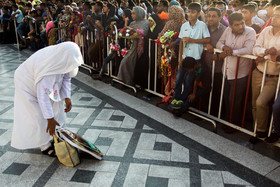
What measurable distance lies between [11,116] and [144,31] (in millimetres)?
3001

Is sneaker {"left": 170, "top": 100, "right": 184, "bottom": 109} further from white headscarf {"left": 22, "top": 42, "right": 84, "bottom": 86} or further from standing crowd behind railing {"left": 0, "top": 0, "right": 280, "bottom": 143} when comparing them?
white headscarf {"left": 22, "top": 42, "right": 84, "bottom": 86}

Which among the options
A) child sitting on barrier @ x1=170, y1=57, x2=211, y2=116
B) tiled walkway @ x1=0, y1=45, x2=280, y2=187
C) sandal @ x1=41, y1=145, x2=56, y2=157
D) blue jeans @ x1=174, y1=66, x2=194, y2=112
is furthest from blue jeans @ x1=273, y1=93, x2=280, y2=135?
sandal @ x1=41, y1=145, x2=56, y2=157

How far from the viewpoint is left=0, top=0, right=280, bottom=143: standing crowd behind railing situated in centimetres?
378

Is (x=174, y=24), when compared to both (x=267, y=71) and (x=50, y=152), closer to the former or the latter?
(x=267, y=71)

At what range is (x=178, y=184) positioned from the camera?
3.05m

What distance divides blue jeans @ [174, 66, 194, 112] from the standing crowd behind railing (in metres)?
0.02

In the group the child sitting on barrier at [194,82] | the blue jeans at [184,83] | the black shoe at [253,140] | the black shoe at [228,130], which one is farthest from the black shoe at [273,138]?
the blue jeans at [184,83]

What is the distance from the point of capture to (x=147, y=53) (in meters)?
5.75

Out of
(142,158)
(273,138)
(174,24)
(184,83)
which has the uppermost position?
(174,24)

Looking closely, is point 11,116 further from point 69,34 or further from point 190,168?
point 69,34

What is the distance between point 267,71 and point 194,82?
1120 mm

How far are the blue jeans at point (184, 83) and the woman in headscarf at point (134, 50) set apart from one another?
55.6 inches

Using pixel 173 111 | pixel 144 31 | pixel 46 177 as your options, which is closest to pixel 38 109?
pixel 46 177

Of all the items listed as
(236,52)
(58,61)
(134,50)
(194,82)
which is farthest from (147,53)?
(58,61)
